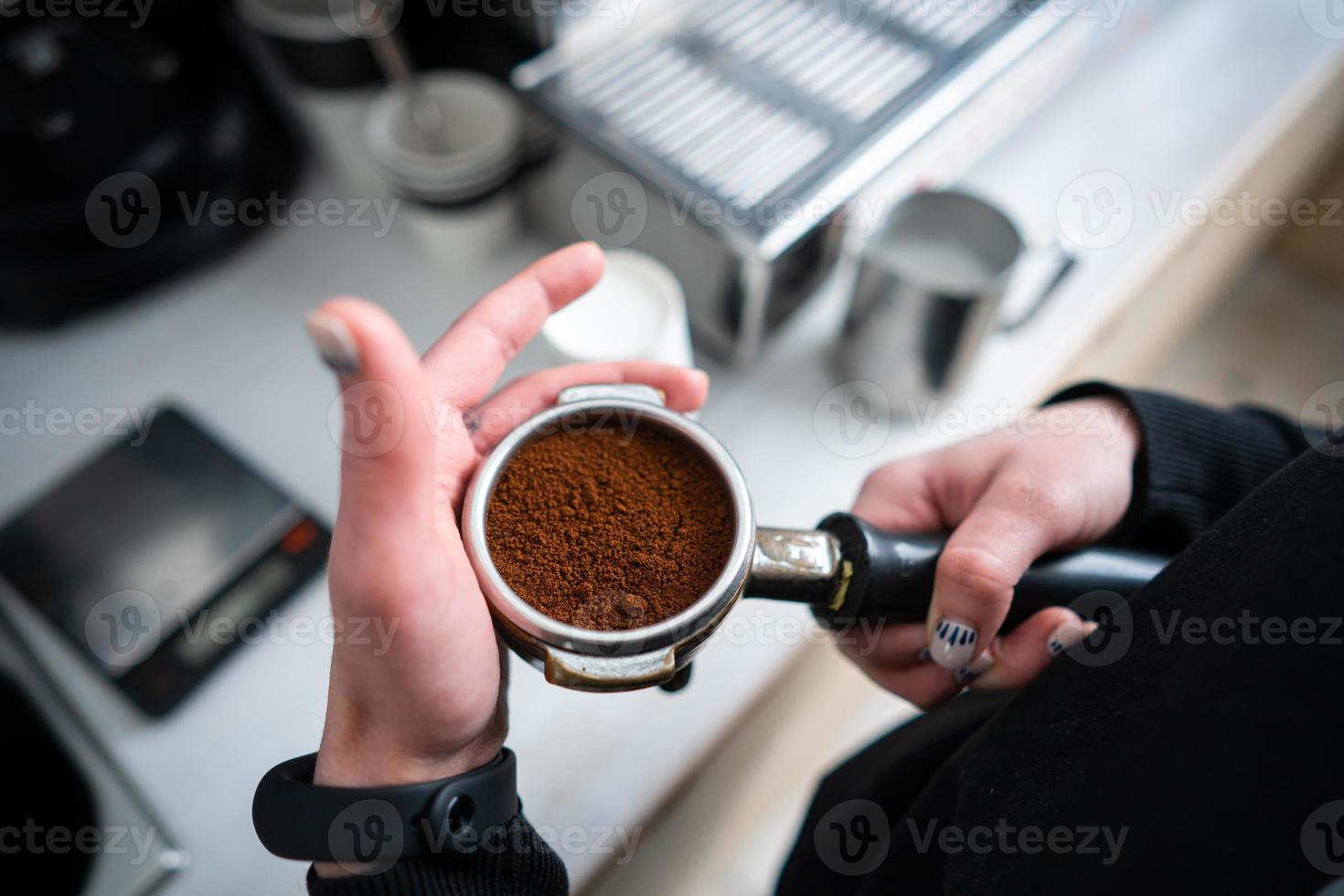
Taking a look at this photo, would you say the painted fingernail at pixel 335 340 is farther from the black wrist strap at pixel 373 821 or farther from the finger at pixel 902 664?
the finger at pixel 902 664

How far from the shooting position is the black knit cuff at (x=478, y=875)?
1.23 ft

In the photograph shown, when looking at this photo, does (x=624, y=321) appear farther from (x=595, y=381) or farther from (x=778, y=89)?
(x=778, y=89)

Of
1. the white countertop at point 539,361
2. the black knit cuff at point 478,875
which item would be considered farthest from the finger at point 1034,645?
the black knit cuff at point 478,875

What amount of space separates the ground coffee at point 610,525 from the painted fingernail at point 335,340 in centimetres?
16

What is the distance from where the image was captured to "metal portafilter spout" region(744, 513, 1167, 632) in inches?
17.9

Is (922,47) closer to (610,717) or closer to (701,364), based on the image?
(701,364)

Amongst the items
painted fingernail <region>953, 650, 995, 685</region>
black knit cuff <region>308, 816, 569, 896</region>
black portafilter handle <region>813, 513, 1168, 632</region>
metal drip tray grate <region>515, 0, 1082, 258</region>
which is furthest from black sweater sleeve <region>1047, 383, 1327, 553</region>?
black knit cuff <region>308, 816, 569, 896</region>

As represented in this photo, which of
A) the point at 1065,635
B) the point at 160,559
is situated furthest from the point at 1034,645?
the point at 160,559

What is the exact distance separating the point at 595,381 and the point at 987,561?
0.26 m

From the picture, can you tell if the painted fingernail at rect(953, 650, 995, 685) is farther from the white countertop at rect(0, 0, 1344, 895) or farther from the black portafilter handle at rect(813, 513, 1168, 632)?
the white countertop at rect(0, 0, 1344, 895)

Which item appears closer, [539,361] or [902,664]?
[902,664]

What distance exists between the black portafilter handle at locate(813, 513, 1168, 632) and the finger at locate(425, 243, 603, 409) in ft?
0.70

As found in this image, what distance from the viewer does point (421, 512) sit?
1.13 ft

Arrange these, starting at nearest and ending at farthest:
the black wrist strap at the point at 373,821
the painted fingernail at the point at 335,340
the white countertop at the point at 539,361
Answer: the painted fingernail at the point at 335,340 → the black wrist strap at the point at 373,821 → the white countertop at the point at 539,361
